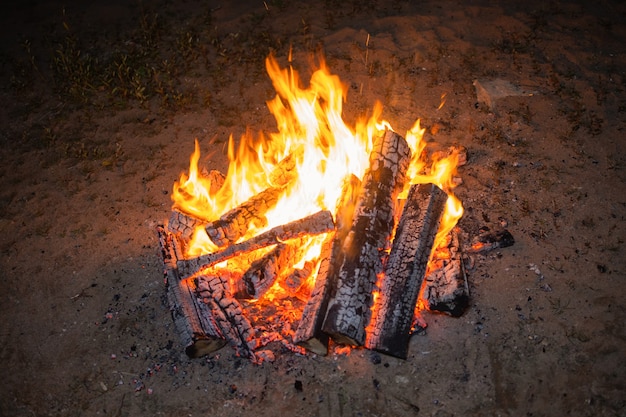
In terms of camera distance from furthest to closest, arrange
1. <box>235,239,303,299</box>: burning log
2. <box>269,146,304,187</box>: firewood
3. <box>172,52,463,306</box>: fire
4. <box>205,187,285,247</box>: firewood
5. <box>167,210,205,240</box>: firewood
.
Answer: <box>269,146,304,187</box>: firewood
<box>172,52,463,306</box>: fire
<box>167,210,205,240</box>: firewood
<box>205,187,285,247</box>: firewood
<box>235,239,303,299</box>: burning log

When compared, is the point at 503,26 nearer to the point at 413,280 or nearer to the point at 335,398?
the point at 413,280

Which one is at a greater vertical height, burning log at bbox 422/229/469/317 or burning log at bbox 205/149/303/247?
burning log at bbox 205/149/303/247

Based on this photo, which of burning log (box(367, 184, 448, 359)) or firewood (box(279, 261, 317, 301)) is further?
firewood (box(279, 261, 317, 301))

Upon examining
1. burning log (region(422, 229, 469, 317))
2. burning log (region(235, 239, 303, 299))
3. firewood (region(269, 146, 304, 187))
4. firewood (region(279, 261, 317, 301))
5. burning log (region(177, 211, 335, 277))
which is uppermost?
firewood (region(269, 146, 304, 187))

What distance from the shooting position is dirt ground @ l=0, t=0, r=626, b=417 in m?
4.08

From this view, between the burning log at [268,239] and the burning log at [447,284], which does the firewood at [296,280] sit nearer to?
the burning log at [268,239]

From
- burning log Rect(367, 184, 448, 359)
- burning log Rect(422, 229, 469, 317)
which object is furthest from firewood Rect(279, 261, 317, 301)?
burning log Rect(422, 229, 469, 317)

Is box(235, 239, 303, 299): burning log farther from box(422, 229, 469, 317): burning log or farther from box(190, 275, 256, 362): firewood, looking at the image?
box(422, 229, 469, 317): burning log

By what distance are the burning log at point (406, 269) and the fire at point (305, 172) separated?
1.17 ft

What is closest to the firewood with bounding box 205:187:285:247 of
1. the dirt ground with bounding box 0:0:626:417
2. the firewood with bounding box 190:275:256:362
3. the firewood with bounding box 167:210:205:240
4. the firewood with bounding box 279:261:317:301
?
the firewood with bounding box 167:210:205:240

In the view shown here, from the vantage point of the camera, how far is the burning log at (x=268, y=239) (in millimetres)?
4566

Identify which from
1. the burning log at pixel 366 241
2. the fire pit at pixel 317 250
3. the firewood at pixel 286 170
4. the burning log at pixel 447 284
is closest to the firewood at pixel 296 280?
the fire pit at pixel 317 250

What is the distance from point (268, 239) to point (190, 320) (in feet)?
3.34

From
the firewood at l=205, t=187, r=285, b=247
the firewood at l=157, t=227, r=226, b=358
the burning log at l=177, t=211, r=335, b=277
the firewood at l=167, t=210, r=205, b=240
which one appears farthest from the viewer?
the firewood at l=167, t=210, r=205, b=240
